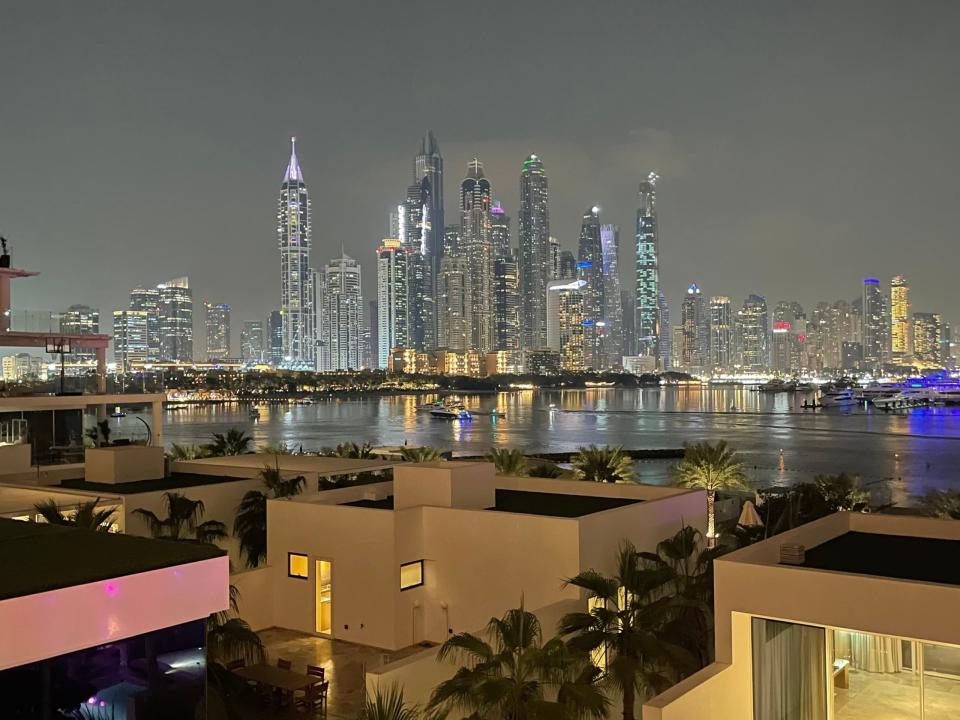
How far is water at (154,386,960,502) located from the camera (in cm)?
5791

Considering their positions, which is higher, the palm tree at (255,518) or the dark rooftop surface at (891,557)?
the dark rooftop surface at (891,557)

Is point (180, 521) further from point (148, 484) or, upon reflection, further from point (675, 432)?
point (675, 432)

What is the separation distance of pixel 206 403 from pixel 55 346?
13120cm

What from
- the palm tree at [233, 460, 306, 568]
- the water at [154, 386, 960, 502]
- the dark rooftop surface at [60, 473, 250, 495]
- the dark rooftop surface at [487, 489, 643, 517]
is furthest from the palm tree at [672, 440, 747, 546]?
the water at [154, 386, 960, 502]

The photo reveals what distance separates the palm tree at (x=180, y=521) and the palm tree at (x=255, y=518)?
463mm

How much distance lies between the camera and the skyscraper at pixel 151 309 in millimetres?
191000

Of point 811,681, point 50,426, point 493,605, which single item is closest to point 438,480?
point 493,605

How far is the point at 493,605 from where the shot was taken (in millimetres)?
12523

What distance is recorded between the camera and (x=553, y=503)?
15289 mm

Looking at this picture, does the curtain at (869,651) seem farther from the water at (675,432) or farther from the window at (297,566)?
the water at (675,432)

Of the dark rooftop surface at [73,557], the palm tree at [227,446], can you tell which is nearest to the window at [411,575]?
the dark rooftop surface at [73,557]

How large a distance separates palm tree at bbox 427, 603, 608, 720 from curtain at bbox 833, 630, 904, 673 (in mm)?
2002

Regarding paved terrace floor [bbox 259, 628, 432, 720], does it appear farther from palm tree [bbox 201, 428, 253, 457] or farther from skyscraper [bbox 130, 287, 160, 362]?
skyscraper [bbox 130, 287, 160, 362]

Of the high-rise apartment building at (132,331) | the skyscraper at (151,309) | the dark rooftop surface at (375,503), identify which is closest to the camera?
the dark rooftop surface at (375,503)
